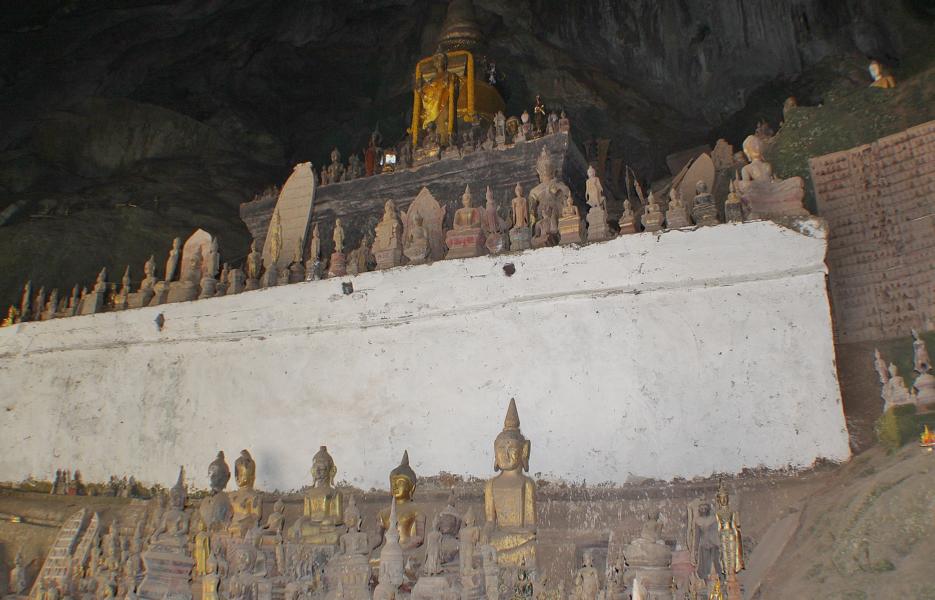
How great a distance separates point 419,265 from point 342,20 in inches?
462

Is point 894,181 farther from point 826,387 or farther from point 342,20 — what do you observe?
point 342,20

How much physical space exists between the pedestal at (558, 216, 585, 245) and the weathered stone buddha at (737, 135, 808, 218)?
1350 millimetres

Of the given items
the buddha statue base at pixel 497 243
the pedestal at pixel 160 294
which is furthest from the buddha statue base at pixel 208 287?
the buddha statue base at pixel 497 243

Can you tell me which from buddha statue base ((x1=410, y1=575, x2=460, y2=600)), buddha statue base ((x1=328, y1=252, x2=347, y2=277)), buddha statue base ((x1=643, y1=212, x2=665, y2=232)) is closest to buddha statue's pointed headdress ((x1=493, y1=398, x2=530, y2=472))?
buddha statue base ((x1=410, y1=575, x2=460, y2=600))

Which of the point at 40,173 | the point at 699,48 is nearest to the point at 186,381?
the point at 40,173

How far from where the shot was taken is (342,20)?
658 inches

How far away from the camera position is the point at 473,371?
657 cm

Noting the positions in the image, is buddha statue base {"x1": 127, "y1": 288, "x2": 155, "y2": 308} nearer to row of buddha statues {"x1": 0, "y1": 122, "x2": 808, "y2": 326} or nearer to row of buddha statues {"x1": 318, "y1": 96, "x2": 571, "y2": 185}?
row of buddha statues {"x1": 0, "y1": 122, "x2": 808, "y2": 326}

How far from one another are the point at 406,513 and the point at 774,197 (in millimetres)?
3828

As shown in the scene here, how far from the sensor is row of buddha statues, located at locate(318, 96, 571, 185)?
10.7 m

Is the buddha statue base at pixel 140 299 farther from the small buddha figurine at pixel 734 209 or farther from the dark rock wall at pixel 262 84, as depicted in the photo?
the small buddha figurine at pixel 734 209

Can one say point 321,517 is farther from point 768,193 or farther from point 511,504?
point 768,193

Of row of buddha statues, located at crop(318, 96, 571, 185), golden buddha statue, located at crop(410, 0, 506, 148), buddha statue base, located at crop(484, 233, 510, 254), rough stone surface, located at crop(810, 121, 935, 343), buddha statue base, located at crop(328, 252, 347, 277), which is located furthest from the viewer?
golden buddha statue, located at crop(410, 0, 506, 148)

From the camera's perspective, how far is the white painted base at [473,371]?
5594 mm
